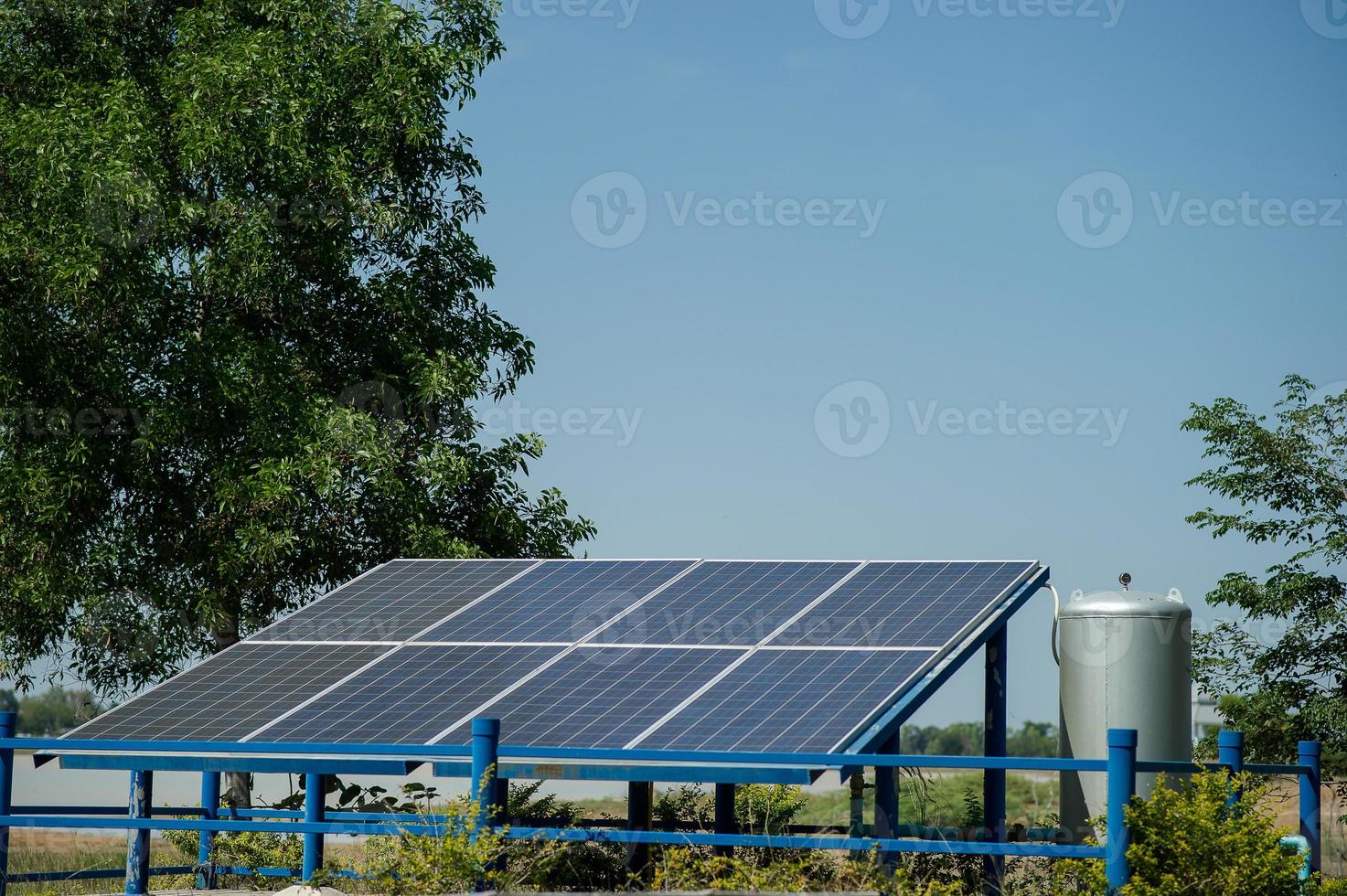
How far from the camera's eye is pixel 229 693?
44.3ft

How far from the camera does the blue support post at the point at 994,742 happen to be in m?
12.3

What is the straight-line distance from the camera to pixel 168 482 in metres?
23.7

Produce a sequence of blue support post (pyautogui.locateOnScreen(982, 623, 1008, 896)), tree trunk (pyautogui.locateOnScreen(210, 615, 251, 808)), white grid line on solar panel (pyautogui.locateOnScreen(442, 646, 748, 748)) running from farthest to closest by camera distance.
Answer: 1. tree trunk (pyautogui.locateOnScreen(210, 615, 251, 808))
2. blue support post (pyautogui.locateOnScreen(982, 623, 1008, 896))
3. white grid line on solar panel (pyautogui.locateOnScreen(442, 646, 748, 748))

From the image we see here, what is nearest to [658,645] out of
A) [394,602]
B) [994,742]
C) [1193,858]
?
[994,742]

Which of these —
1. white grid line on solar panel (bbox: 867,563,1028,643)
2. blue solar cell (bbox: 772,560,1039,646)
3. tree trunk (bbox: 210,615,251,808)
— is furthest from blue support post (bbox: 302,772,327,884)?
tree trunk (bbox: 210,615,251,808)

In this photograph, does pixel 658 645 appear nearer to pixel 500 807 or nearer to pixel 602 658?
pixel 602 658

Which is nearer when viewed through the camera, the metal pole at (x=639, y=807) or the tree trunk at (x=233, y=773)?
the metal pole at (x=639, y=807)

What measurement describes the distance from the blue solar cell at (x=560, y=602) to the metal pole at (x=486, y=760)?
2.70 metres

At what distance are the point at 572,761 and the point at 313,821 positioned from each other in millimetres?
3317

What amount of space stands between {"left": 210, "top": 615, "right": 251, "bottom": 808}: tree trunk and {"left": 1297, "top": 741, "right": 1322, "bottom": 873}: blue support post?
52.3 feet

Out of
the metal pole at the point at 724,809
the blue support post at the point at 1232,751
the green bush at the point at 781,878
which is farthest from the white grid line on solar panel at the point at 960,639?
the metal pole at the point at 724,809

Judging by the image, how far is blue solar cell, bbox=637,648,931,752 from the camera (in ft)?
35.3

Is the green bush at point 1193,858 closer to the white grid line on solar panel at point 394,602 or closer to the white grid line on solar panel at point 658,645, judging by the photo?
the white grid line on solar panel at point 658,645

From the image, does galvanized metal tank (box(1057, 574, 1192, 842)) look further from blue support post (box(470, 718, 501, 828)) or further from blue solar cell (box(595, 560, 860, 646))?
blue support post (box(470, 718, 501, 828))
